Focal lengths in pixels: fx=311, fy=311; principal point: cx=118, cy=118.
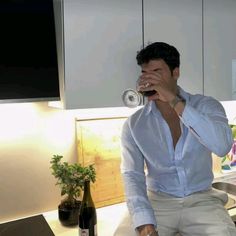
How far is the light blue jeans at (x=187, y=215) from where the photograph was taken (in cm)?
130

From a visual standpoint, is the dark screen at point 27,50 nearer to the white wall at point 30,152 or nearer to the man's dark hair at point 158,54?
the white wall at point 30,152

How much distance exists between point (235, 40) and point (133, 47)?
0.67m

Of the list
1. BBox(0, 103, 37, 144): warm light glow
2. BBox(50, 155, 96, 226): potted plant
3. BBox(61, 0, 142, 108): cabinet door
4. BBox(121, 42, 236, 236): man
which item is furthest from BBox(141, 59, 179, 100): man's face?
BBox(0, 103, 37, 144): warm light glow

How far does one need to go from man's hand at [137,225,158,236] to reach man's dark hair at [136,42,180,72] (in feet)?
2.25

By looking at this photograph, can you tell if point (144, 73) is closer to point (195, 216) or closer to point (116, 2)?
point (116, 2)

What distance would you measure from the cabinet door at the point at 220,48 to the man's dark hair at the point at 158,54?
1.11 ft

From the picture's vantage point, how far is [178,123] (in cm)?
144

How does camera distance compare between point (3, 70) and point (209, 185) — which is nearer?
point (3, 70)

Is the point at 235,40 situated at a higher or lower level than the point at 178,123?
higher

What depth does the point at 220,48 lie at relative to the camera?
5.52ft

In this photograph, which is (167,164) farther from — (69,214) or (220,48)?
(220,48)

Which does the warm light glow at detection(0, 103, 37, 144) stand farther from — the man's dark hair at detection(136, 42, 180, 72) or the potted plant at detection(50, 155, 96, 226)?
the man's dark hair at detection(136, 42, 180, 72)

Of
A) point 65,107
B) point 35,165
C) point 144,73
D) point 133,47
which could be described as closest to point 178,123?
point 144,73

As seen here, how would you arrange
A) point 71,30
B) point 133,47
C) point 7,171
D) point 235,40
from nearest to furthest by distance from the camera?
point 71,30, point 133,47, point 7,171, point 235,40
